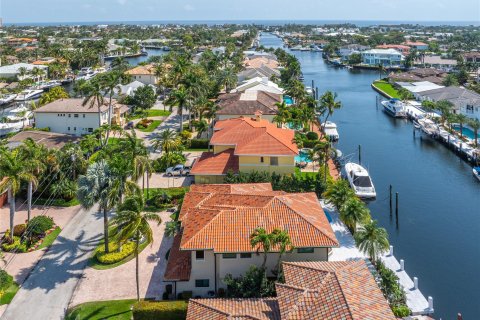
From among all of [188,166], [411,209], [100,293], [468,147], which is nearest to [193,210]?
[100,293]

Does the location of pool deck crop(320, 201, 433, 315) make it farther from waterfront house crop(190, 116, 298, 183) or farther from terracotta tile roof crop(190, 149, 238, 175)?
terracotta tile roof crop(190, 149, 238, 175)

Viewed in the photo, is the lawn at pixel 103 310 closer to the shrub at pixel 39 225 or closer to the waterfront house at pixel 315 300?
the waterfront house at pixel 315 300

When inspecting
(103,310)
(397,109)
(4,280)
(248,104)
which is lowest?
(103,310)

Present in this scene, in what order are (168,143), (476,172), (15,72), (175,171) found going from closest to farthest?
1. (175,171)
2. (168,143)
3. (476,172)
4. (15,72)

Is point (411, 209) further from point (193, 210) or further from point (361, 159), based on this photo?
point (193, 210)

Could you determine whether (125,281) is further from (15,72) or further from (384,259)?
(15,72)

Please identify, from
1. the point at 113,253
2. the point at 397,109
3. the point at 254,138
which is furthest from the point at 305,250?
the point at 397,109

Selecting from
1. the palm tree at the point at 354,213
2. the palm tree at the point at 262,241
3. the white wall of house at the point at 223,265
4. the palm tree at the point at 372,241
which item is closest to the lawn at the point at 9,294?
the white wall of house at the point at 223,265
